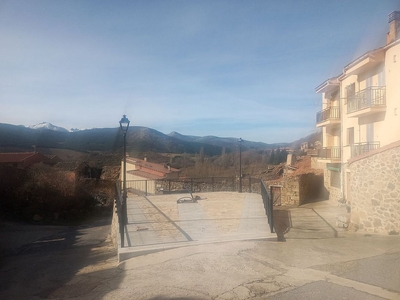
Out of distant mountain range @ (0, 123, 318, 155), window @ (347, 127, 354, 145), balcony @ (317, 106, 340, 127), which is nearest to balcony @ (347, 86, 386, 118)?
window @ (347, 127, 354, 145)

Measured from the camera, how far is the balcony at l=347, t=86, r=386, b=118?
14148mm

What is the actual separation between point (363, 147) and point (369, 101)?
1.97 m

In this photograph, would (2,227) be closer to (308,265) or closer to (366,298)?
(308,265)

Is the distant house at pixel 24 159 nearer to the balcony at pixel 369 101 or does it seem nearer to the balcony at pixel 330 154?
the balcony at pixel 330 154

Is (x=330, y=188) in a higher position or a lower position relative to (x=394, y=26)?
lower

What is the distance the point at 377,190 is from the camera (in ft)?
30.1

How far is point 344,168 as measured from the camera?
17.6 meters

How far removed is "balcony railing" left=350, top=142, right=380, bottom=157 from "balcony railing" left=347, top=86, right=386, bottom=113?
1.54 metres

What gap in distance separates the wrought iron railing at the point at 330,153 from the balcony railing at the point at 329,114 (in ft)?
5.18

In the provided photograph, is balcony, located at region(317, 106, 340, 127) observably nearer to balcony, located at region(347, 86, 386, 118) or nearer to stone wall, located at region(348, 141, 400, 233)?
balcony, located at region(347, 86, 386, 118)

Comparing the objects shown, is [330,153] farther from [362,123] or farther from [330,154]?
[362,123]

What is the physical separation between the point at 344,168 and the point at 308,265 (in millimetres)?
12552

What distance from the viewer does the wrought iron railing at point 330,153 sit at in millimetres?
18500

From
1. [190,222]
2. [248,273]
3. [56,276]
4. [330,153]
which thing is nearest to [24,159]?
[330,153]
